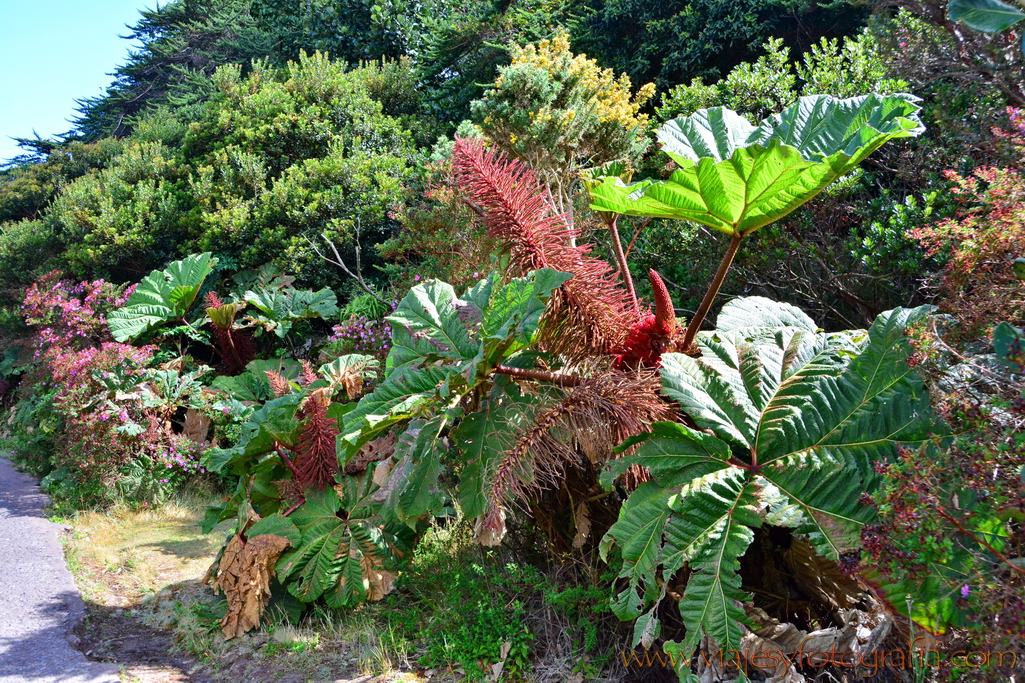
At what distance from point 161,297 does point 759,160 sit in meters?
7.96

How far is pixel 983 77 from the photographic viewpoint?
157 inches

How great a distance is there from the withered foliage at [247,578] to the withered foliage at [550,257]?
2006 mm

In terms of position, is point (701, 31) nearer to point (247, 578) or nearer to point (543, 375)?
point (543, 375)

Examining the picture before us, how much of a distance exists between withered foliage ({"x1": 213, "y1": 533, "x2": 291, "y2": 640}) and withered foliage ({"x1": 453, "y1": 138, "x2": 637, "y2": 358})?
6.58 feet

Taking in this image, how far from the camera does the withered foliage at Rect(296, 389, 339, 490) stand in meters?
3.46

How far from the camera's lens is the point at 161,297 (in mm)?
8094

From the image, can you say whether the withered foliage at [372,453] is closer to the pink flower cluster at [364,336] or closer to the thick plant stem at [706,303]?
the thick plant stem at [706,303]

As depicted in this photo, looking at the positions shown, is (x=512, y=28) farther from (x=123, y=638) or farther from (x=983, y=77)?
(x=123, y=638)

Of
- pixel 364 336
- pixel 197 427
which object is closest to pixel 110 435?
pixel 197 427

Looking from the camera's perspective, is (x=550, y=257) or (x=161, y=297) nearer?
(x=550, y=257)

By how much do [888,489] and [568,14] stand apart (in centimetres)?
1195

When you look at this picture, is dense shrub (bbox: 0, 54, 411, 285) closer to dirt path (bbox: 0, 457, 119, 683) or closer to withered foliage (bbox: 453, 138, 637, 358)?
dirt path (bbox: 0, 457, 119, 683)

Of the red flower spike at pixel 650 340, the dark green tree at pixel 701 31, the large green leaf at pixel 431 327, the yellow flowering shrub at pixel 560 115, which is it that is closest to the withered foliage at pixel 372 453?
the large green leaf at pixel 431 327

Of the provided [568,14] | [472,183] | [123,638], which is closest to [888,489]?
[472,183]
